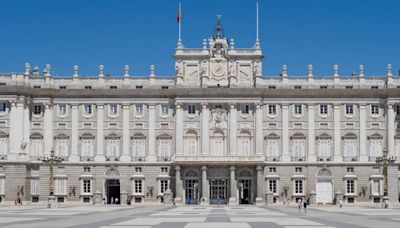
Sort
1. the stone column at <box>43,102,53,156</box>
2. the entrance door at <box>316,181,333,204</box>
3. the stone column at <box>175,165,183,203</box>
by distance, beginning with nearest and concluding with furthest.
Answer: the stone column at <box>175,165,183,203</box> < the entrance door at <box>316,181,333,204</box> < the stone column at <box>43,102,53,156</box>

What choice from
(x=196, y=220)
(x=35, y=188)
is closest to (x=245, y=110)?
(x=35, y=188)

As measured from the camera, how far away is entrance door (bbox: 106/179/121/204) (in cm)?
8873

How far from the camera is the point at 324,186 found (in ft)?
287

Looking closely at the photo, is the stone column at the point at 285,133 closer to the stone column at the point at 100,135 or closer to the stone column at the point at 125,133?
the stone column at the point at 125,133

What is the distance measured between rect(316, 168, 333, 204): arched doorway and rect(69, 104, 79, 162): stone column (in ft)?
93.4

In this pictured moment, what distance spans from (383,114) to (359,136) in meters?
3.89

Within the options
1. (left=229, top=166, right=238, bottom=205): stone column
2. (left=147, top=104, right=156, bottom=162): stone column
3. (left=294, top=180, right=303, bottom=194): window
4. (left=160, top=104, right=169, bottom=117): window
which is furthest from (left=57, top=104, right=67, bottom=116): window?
(left=294, top=180, right=303, bottom=194): window

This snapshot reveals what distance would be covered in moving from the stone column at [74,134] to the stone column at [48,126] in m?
2.47

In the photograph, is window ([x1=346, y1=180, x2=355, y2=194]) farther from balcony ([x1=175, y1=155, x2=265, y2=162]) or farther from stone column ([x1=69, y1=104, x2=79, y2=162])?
stone column ([x1=69, y1=104, x2=79, y2=162])

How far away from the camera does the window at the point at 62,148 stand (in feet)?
291

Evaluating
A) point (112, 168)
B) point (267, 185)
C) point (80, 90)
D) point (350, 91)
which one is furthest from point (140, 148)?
point (350, 91)

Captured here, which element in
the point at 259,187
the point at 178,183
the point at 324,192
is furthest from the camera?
the point at 324,192

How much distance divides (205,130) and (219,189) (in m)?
7.08

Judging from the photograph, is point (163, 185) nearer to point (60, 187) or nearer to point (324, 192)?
point (60, 187)
